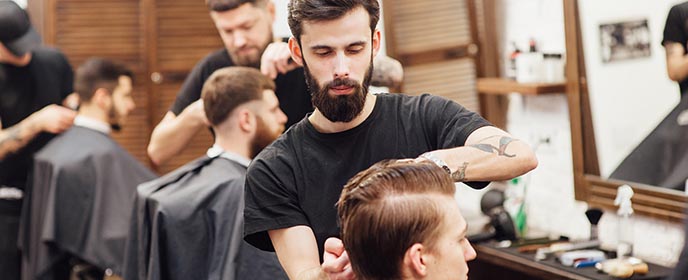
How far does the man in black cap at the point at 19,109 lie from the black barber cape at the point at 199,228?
4.18 ft

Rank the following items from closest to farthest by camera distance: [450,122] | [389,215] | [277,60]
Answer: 1. [389,215]
2. [450,122]
3. [277,60]

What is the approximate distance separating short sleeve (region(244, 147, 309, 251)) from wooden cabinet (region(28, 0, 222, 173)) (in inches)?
140

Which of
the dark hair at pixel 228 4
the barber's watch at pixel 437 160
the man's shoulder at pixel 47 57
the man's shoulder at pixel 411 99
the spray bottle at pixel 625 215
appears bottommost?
the spray bottle at pixel 625 215

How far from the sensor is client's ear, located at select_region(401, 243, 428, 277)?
1759mm

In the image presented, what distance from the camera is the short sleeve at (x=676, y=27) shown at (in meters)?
3.04

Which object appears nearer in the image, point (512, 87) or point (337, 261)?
point (337, 261)

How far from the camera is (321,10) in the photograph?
6.43 feet

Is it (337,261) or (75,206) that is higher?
(337,261)

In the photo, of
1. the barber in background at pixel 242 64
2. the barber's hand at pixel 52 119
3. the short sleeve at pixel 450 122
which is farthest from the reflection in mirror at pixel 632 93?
the barber's hand at pixel 52 119

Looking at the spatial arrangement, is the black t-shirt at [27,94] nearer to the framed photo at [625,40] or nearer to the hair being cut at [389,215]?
the framed photo at [625,40]

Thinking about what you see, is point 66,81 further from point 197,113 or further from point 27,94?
point 197,113

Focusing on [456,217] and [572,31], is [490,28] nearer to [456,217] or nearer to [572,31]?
[572,31]

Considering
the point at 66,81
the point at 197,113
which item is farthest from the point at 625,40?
the point at 66,81

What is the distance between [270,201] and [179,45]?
363 centimetres
